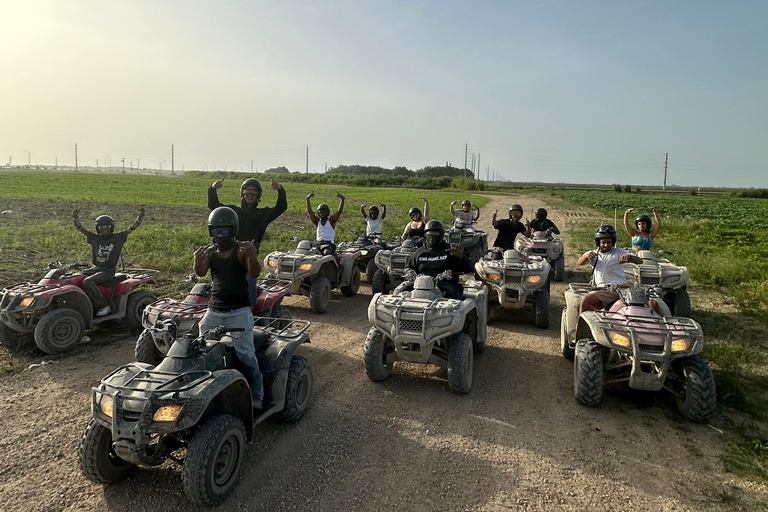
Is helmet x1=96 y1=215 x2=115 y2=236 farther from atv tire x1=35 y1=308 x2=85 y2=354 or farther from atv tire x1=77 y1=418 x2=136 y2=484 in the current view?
atv tire x1=77 y1=418 x2=136 y2=484

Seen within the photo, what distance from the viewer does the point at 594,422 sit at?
17.5 feet

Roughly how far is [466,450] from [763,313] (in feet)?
27.3

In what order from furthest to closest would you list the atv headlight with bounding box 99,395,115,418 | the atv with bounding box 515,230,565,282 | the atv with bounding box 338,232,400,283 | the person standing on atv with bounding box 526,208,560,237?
the person standing on atv with bounding box 526,208,560,237
the atv with bounding box 515,230,565,282
the atv with bounding box 338,232,400,283
the atv headlight with bounding box 99,395,115,418

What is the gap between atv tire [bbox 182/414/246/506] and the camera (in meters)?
3.61

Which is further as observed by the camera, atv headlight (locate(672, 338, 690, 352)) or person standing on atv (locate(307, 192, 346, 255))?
person standing on atv (locate(307, 192, 346, 255))

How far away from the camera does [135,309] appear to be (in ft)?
26.4

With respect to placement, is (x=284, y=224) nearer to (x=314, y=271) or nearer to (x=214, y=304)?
(x=314, y=271)

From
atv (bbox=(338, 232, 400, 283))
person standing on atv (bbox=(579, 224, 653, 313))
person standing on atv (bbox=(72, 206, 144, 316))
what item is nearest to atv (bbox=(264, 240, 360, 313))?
atv (bbox=(338, 232, 400, 283))

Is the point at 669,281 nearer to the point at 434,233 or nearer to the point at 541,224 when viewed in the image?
the point at 541,224

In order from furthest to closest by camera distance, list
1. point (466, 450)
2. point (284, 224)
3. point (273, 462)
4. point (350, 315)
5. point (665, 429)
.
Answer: point (284, 224)
point (350, 315)
point (665, 429)
point (466, 450)
point (273, 462)

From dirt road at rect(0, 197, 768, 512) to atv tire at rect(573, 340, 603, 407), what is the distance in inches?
6.3

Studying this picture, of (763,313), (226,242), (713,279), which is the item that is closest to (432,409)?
(226,242)

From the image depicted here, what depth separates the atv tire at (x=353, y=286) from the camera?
36.1 ft

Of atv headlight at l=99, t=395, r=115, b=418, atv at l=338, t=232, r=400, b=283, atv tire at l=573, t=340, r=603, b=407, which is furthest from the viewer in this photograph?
atv at l=338, t=232, r=400, b=283
